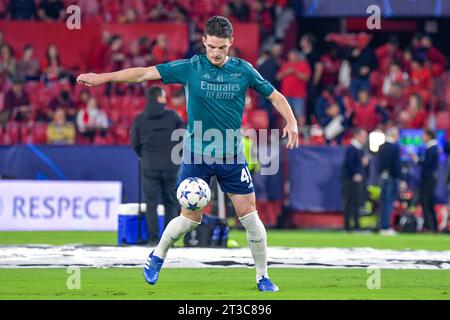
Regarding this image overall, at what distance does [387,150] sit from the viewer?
25.9 metres

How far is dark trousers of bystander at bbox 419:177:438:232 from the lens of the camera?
26109 mm

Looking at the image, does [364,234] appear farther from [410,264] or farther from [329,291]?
[329,291]

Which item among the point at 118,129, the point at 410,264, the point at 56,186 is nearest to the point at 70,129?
the point at 118,129

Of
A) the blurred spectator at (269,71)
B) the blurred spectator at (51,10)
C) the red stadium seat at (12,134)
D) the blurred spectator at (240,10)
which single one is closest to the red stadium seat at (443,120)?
the blurred spectator at (269,71)

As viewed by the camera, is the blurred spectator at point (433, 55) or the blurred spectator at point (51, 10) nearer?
the blurred spectator at point (51, 10)

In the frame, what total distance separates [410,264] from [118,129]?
13.4 meters

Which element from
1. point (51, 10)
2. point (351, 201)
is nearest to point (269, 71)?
point (351, 201)

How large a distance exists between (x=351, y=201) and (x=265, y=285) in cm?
1439

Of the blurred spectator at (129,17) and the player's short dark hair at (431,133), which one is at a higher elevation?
the blurred spectator at (129,17)

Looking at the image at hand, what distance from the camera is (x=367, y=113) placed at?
28.5 meters

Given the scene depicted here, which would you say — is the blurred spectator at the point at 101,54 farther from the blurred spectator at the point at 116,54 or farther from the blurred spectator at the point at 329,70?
the blurred spectator at the point at 329,70

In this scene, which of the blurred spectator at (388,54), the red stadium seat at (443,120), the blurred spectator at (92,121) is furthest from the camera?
the blurred spectator at (388,54)

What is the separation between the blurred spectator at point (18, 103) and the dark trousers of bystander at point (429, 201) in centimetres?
958

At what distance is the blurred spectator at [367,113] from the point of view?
2838cm
